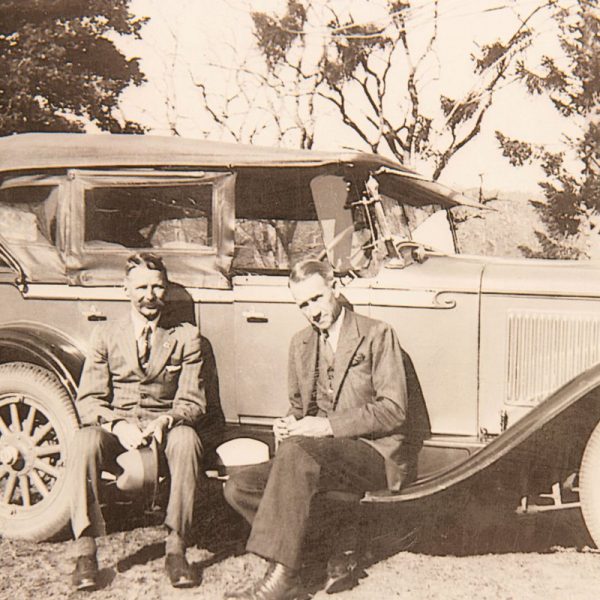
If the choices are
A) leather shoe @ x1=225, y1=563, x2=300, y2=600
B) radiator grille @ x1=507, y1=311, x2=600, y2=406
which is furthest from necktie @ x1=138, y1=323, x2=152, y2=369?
radiator grille @ x1=507, y1=311, x2=600, y2=406

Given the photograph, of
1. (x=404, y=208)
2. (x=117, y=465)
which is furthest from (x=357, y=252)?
(x=117, y=465)

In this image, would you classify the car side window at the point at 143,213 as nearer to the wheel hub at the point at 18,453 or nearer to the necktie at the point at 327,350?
the necktie at the point at 327,350

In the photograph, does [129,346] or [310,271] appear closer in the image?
[310,271]

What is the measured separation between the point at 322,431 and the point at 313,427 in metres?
0.04

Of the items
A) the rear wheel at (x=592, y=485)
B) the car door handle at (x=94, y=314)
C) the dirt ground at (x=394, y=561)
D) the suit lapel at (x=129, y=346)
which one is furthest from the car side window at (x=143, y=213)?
the rear wheel at (x=592, y=485)

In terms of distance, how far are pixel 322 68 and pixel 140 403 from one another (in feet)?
43.0

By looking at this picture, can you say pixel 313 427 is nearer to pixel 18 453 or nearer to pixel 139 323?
pixel 139 323

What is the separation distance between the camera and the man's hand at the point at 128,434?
3395mm

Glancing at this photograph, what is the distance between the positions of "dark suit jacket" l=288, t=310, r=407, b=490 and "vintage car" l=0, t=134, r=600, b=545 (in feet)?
0.75

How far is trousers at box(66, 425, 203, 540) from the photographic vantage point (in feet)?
10.7

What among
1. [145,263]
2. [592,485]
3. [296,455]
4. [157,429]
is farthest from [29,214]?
[592,485]

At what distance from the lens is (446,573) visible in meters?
3.44

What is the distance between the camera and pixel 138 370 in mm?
3684

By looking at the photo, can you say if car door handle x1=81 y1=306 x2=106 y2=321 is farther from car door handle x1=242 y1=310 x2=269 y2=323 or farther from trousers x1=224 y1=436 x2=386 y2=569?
trousers x1=224 y1=436 x2=386 y2=569
